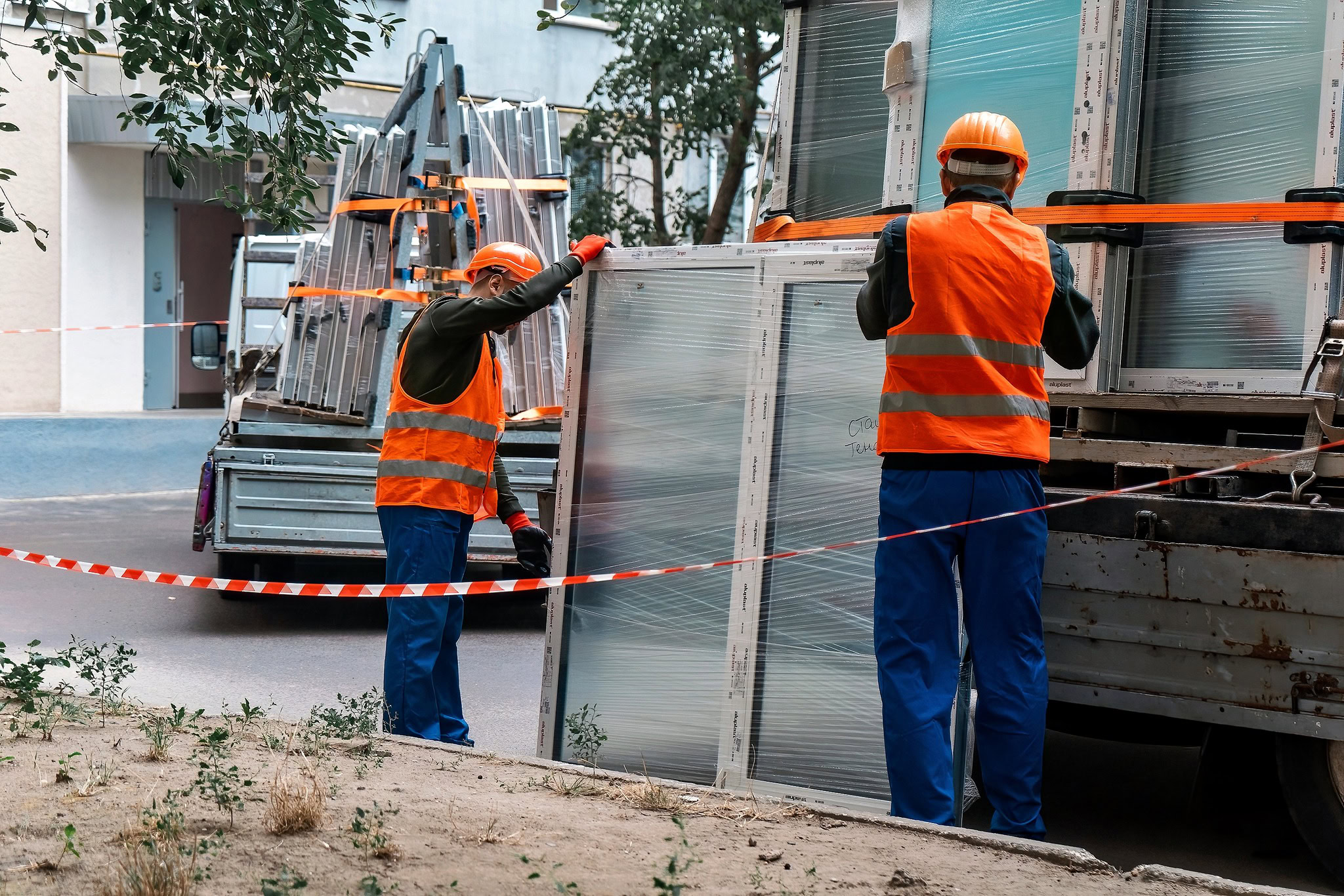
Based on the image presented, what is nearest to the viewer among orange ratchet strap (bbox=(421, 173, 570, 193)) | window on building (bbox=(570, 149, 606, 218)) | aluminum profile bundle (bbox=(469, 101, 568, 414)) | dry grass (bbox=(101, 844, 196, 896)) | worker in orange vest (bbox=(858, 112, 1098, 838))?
dry grass (bbox=(101, 844, 196, 896))

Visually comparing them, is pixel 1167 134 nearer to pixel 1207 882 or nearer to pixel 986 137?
pixel 986 137

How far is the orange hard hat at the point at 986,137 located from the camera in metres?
4.14

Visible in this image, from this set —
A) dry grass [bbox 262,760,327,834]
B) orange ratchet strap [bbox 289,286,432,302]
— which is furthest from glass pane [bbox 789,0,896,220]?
orange ratchet strap [bbox 289,286,432,302]

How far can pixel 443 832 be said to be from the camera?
3.76m

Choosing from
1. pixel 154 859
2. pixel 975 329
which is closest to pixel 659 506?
pixel 975 329

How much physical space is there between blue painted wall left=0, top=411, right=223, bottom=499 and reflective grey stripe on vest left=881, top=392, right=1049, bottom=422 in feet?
39.4

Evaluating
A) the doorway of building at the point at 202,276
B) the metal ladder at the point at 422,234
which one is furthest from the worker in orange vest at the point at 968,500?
the doorway of building at the point at 202,276

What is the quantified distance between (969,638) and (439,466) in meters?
2.05

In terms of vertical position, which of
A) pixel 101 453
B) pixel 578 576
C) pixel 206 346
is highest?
pixel 206 346

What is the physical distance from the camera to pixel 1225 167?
181 inches

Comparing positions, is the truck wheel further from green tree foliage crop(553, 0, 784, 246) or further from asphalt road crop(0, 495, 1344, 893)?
green tree foliage crop(553, 0, 784, 246)

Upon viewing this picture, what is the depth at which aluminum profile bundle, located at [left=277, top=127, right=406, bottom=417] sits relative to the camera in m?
8.70

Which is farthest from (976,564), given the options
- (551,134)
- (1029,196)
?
(551,134)

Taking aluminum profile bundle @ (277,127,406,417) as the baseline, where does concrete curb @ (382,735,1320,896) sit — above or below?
below
